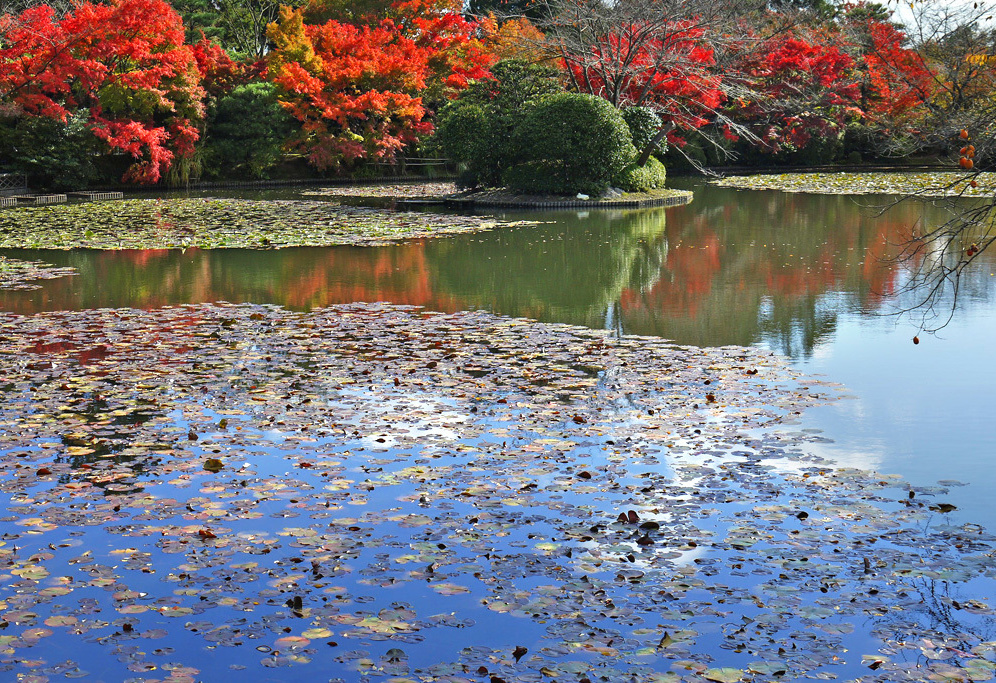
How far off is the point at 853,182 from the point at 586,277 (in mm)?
18285

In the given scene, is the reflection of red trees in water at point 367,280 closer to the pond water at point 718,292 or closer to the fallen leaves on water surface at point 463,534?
the pond water at point 718,292

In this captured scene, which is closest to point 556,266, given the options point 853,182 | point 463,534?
point 463,534

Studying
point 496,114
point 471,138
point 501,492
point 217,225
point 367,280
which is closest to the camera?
point 501,492

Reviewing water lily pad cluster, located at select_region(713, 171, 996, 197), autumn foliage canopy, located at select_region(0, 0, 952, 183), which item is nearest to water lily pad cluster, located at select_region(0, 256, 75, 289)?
autumn foliage canopy, located at select_region(0, 0, 952, 183)

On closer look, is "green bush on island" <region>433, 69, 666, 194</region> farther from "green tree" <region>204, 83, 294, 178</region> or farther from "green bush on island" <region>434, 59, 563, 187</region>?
"green tree" <region>204, 83, 294, 178</region>

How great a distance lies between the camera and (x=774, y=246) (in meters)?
14.9

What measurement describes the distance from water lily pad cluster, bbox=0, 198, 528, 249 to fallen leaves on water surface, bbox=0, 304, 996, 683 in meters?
8.89

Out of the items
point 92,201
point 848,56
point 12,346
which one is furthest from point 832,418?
point 848,56

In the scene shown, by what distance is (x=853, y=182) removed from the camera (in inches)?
1101

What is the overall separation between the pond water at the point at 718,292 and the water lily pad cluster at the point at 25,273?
0.32 m

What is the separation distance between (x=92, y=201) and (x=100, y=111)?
478cm

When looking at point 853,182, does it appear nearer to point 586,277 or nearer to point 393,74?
point 393,74

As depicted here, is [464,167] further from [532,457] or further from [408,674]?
[408,674]

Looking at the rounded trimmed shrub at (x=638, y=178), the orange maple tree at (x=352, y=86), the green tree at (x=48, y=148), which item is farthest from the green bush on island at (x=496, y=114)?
the green tree at (x=48, y=148)
